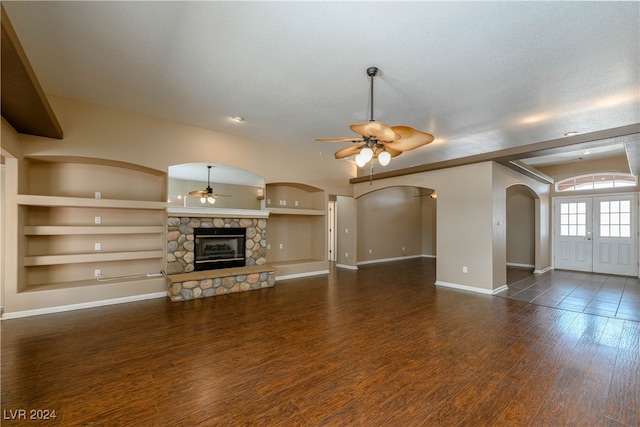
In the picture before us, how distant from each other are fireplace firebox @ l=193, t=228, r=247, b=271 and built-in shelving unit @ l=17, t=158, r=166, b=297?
2.07ft

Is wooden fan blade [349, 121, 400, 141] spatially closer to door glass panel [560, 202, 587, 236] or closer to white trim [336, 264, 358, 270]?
white trim [336, 264, 358, 270]

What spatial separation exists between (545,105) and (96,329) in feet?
21.8

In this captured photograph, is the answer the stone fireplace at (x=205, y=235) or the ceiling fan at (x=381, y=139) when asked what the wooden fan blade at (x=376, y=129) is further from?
the stone fireplace at (x=205, y=235)

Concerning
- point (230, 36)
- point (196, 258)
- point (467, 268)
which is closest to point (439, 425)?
point (230, 36)

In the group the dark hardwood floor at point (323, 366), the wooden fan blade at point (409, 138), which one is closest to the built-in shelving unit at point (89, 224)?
the dark hardwood floor at point (323, 366)

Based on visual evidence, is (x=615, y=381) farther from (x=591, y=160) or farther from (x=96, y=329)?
(x=591, y=160)

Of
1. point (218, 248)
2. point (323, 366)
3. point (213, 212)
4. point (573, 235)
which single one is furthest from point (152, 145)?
point (573, 235)

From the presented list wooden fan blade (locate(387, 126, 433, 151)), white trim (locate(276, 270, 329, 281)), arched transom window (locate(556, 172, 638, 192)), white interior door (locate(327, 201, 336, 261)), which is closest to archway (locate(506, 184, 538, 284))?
arched transom window (locate(556, 172, 638, 192))

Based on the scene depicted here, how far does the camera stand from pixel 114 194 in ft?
15.6

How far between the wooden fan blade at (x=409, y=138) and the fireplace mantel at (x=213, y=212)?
12.0 feet

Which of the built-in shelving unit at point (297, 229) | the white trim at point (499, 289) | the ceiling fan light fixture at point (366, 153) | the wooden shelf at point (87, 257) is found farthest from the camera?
the built-in shelving unit at point (297, 229)

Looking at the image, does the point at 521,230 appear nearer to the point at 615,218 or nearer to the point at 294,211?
the point at 615,218

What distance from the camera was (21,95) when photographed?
2.71 m

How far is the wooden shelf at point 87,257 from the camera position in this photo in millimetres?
3928
